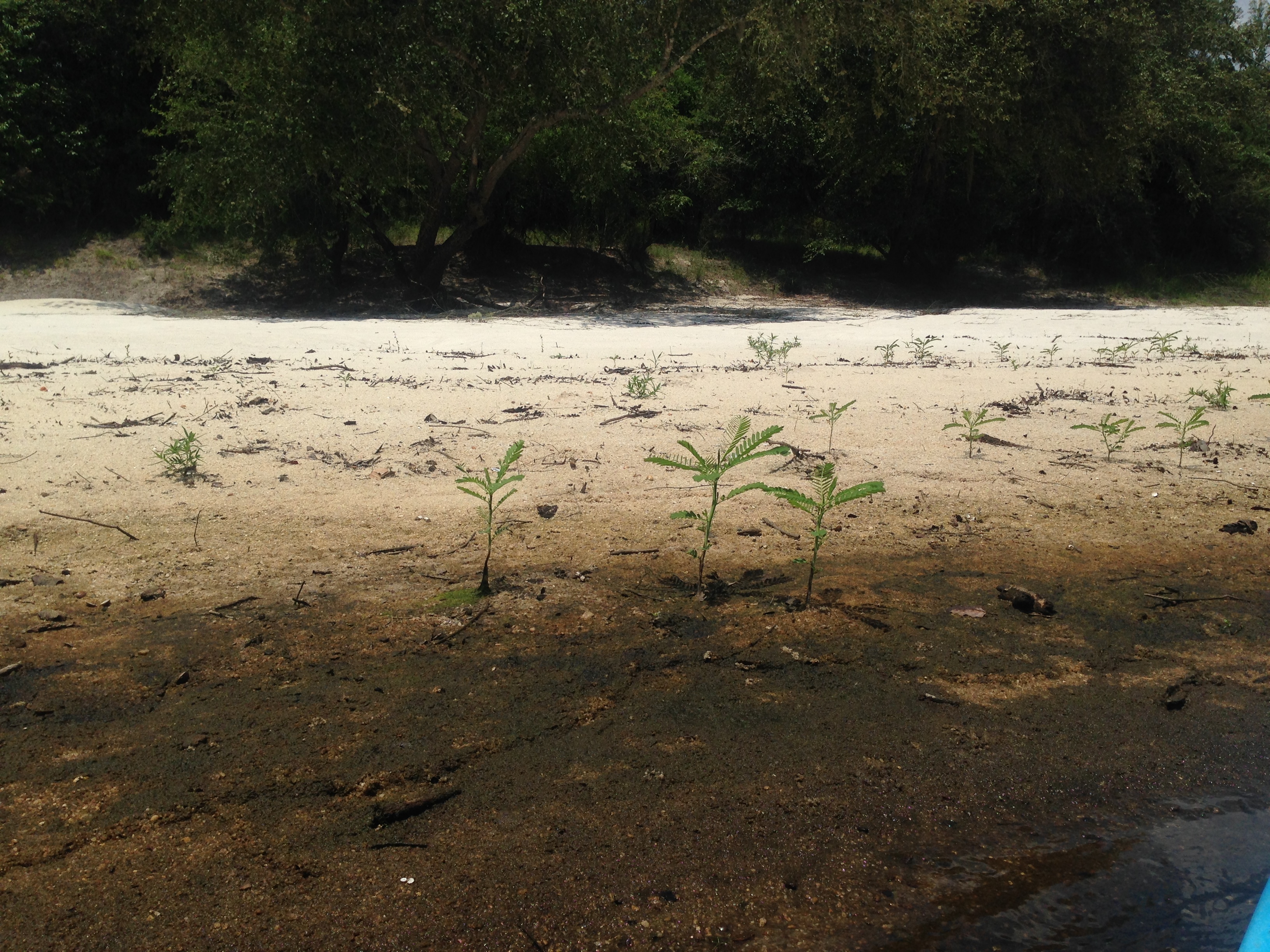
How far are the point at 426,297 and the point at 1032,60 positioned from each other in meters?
10.2

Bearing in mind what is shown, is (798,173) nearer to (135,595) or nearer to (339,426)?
(339,426)

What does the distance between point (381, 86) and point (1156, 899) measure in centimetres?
1272

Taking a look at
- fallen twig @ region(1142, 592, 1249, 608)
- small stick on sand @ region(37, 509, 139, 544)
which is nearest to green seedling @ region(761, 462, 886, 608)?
fallen twig @ region(1142, 592, 1249, 608)

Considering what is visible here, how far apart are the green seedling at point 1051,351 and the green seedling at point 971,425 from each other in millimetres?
2564

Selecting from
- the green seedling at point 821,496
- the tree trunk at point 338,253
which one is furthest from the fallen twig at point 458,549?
the tree trunk at point 338,253

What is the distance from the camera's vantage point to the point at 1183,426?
21.5ft

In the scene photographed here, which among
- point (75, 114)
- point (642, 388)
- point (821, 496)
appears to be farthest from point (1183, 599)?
point (75, 114)

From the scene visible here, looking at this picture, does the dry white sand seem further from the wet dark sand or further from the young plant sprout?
the wet dark sand

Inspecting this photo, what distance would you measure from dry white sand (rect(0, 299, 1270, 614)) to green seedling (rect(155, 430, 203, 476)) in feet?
0.22

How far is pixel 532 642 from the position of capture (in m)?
3.63

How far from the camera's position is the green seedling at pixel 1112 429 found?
6133 millimetres

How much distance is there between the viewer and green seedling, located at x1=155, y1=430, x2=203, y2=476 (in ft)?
17.2

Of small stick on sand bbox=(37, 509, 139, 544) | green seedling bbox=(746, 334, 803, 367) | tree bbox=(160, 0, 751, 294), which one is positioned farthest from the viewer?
tree bbox=(160, 0, 751, 294)

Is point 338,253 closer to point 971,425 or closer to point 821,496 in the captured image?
point 971,425
